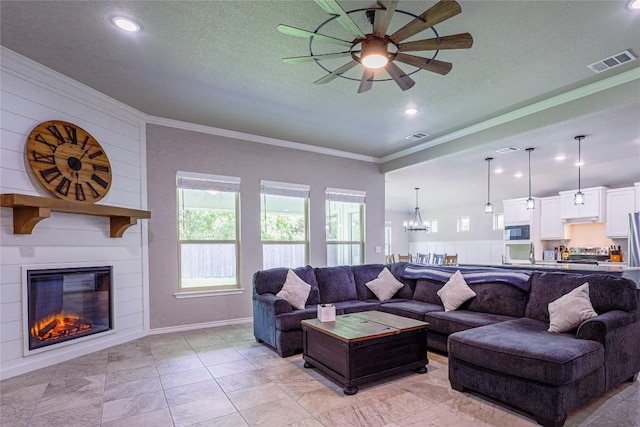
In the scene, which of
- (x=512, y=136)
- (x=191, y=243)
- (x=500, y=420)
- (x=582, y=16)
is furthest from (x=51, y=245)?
(x=512, y=136)

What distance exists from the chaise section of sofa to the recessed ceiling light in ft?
12.0

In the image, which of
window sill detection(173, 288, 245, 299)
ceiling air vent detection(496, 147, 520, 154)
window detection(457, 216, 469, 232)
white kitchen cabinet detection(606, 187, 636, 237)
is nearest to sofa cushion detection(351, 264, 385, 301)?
window sill detection(173, 288, 245, 299)

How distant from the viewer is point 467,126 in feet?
16.9

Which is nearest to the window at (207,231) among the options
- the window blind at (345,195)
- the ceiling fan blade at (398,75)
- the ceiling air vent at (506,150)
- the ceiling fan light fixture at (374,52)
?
the window blind at (345,195)

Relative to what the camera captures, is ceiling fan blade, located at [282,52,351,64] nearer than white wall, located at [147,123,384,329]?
Yes

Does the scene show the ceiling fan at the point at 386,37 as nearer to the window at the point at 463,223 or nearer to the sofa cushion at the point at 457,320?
the sofa cushion at the point at 457,320

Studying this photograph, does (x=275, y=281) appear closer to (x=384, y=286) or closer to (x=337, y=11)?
(x=384, y=286)

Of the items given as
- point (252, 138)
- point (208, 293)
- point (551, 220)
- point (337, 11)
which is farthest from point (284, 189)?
point (551, 220)

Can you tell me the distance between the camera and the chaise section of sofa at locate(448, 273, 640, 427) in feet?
7.55

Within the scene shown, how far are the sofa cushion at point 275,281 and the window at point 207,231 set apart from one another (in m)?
1.06

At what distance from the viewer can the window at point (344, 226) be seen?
647 centimetres

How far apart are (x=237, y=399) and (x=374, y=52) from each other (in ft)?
9.35

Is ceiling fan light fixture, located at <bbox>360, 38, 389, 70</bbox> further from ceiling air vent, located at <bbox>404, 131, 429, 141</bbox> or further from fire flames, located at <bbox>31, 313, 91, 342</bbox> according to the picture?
fire flames, located at <bbox>31, 313, 91, 342</bbox>

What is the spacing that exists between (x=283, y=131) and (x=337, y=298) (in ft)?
8.76
